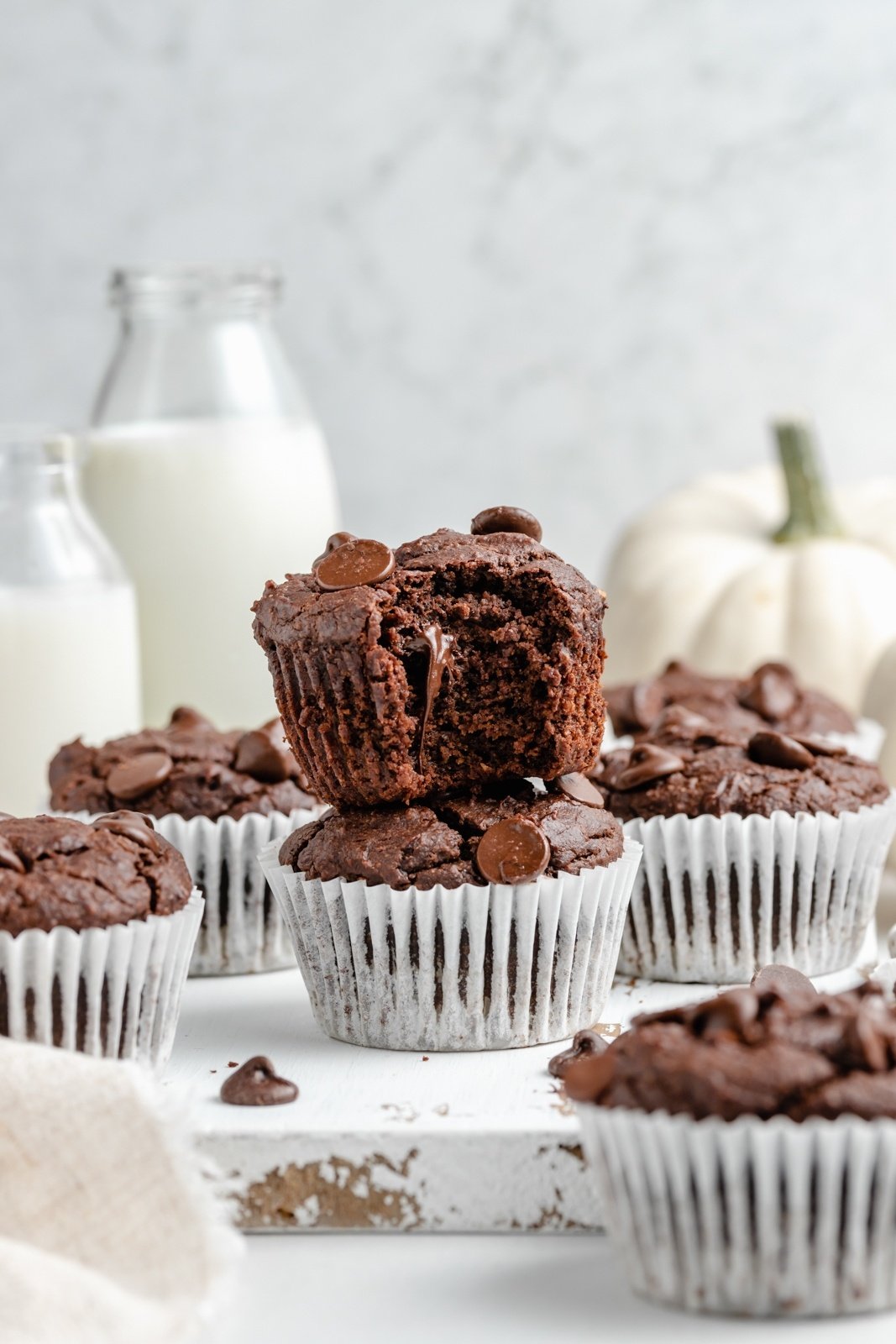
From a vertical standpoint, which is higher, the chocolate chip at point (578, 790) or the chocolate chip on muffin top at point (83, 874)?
the chocolate chip at point (578, 790)

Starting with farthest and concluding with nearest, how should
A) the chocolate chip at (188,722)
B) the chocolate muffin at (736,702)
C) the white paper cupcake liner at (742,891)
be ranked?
the chocolate muffin at (736,702) → the chocolate chip at (188,722) → the white paper cupcake liner at (742,891)

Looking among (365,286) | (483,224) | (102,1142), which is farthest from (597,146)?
(102,1142)

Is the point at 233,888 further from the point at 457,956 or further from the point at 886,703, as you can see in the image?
the point at 886,703

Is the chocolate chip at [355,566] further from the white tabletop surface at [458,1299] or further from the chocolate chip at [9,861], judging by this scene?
the white tabletop surface at [458,1299]

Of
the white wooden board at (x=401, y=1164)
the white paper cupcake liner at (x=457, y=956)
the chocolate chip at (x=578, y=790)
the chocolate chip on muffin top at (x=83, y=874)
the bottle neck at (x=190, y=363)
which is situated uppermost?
the bottle neck at (x=190, y=363)

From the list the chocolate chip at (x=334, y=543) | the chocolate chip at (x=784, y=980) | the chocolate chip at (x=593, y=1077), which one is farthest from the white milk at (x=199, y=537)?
the chocolate chip at (x=593, y=1077)

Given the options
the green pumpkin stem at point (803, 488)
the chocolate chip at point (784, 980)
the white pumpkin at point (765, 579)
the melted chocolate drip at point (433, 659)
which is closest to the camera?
the chocolate chip at point (784, 980)

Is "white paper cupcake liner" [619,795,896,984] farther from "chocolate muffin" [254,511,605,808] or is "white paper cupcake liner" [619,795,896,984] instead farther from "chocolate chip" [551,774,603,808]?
"chocolate muffin" [254,511,605,808]
